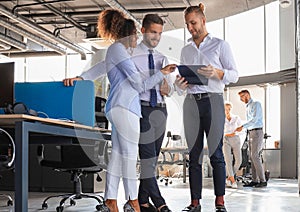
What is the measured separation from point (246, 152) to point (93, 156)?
506 cm

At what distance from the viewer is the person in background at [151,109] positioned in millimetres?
3271

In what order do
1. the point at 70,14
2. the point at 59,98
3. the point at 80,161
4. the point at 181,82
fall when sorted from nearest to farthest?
the point at 181,82, the point at 59,98, the point at 80,161, the point at 70,14

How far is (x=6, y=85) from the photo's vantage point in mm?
2906

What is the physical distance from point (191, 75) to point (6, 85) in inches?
47.9

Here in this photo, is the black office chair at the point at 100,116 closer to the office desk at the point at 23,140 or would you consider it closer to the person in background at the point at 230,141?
the office desk at the point at 23,140

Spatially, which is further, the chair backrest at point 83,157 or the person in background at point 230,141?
the person in background at point 230,141

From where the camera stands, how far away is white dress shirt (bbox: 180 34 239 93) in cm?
332

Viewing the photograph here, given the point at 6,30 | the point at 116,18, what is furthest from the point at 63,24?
the point at 116,18

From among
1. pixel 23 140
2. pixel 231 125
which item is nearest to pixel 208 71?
pixel 23 140

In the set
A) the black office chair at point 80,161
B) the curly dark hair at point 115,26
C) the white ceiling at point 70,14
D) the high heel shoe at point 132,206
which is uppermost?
the white ceiling at point 70,14

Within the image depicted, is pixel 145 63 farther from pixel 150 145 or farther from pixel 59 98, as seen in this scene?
pixel 59 98

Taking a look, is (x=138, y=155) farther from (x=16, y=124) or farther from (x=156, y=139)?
(x=16, y=124)

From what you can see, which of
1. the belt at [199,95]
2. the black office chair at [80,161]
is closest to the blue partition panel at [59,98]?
the black office chair at [80,161]

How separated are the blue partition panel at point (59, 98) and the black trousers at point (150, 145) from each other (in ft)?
2.34
